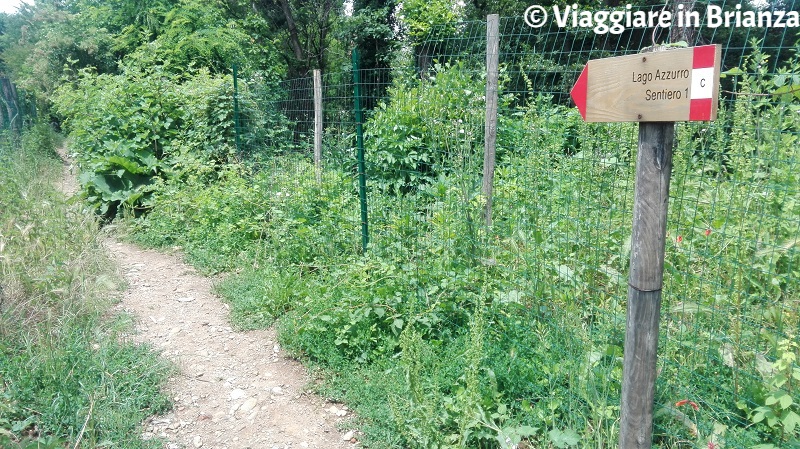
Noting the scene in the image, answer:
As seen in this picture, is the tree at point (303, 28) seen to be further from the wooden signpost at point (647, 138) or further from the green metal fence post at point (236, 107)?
the wooden signpost at point (647, 138)

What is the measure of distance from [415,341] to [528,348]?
0.68 meters

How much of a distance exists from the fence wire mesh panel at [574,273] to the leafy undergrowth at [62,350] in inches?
51.1

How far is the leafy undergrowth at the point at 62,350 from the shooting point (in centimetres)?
326

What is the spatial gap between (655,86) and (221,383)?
11.1 ft

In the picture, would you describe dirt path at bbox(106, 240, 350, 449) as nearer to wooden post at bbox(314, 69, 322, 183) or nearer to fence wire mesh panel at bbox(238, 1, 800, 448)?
fence wire mesh panel at bbox(238, 1, 800, 448)

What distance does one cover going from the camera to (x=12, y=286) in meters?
4.25

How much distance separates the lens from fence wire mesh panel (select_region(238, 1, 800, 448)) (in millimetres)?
2691

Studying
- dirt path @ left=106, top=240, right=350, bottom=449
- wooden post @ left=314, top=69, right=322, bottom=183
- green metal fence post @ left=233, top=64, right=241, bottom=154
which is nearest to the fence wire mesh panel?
dirt path @ left=106, top=240, right=350, bottom=449

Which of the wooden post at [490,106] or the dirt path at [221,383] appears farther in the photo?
the wooden post at [490,106]

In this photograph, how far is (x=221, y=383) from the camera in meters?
4.06

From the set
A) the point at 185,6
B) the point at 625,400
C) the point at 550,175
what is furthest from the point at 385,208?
the point at 185,6

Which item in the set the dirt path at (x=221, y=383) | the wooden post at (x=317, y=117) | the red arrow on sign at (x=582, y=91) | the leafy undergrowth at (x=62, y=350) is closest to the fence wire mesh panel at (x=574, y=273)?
the red arrow on sign at (x=582, y=91)

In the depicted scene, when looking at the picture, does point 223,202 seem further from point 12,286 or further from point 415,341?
point 415,341

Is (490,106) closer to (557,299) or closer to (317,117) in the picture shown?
(557,299)
